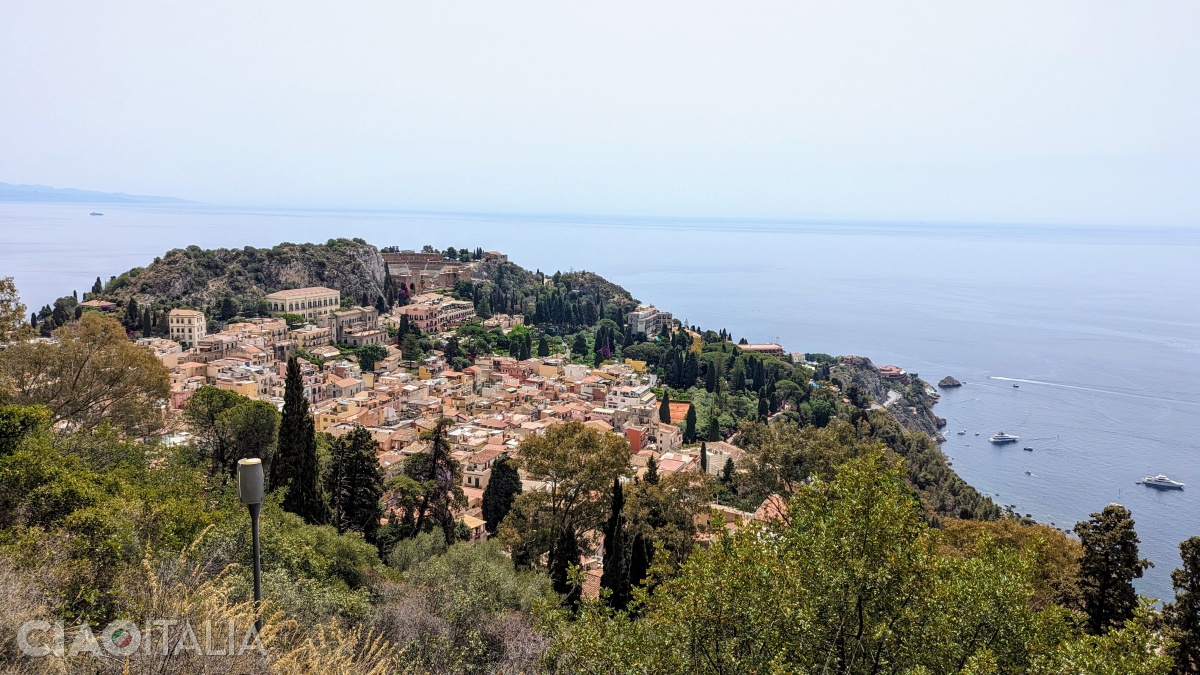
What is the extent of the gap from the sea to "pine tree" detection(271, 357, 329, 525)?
968 inches

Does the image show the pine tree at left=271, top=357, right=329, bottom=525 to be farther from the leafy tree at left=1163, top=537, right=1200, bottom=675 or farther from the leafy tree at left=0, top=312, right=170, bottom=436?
the leafy tree at left=1163, top=537, right=1200, bottom=675

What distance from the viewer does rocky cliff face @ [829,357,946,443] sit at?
43.8m

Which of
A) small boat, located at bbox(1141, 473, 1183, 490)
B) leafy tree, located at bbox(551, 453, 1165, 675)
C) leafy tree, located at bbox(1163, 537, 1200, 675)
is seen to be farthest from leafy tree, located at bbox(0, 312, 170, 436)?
small boat, located at bbox(1141, 473, 1183, 490)

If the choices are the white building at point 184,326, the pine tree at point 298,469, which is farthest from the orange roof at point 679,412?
the white building at point 184,326

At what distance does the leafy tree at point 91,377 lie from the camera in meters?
12.2

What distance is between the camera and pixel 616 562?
468 inches

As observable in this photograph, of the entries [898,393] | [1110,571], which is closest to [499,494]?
[1110,571]

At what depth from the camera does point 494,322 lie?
180 feet

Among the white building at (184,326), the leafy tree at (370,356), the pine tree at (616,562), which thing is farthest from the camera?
the leafy tree at (370,356)

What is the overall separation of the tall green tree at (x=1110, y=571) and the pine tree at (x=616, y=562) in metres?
6.83

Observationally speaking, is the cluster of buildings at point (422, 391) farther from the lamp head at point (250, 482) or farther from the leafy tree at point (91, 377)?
the lamp head at point (250, 482)

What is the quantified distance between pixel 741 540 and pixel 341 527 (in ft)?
36.2

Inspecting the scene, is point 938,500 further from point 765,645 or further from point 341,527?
point 765,645

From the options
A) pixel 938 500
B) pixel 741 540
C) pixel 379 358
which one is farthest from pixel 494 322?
pixel 741 540
